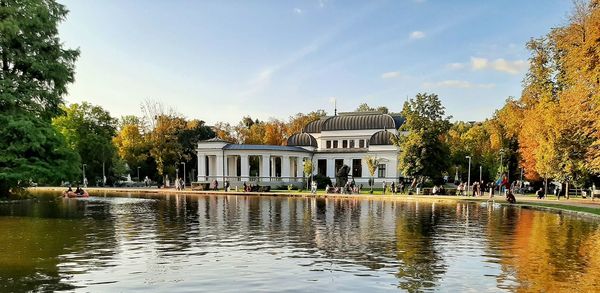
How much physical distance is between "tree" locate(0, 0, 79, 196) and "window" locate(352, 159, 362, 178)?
161ft

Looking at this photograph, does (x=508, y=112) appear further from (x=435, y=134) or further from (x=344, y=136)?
(x=344, y=136)

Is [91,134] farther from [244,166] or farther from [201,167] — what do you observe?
[244,166]

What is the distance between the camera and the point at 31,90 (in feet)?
106

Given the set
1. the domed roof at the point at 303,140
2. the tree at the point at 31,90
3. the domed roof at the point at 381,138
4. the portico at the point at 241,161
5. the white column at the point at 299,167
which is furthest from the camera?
the domed roof at the point at 303,140

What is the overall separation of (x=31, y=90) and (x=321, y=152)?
51500 mm

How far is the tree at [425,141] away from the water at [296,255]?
92.7 ft

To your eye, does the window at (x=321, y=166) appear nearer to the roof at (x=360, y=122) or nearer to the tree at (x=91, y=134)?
the roof at (x=360, y=122)

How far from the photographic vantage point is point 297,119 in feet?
353

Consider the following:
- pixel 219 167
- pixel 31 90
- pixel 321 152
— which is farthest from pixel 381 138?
pixel 31 90

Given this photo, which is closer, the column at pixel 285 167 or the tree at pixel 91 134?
the column at pixel 285 167

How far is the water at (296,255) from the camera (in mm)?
11375

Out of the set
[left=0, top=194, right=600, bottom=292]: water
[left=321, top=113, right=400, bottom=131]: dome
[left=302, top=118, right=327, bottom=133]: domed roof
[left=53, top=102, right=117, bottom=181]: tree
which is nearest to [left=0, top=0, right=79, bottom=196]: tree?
[left=0, top=194, right=600, bottom=292]: water

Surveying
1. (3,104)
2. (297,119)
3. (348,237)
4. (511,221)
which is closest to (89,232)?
(348,237)

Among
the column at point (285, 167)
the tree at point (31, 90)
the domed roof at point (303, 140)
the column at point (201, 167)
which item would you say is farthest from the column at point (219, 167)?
the tree at point (31, 90)
